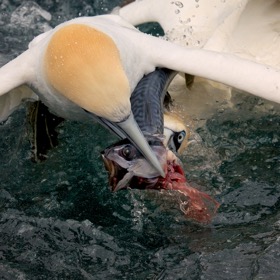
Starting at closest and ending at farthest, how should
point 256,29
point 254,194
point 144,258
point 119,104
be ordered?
point 119,104 → point 144,258 → point 254,194 → point 256,29

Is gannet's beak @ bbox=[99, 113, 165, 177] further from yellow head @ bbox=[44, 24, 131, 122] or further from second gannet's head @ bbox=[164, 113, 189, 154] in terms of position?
second gannet's head @ bbox=[164, 113, 189, 154]

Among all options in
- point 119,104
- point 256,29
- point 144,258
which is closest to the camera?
point 119,104

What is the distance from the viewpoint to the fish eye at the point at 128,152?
3.81 meters

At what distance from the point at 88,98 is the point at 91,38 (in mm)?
259

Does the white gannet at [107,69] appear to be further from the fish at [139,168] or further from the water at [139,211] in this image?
the water at [139,211]

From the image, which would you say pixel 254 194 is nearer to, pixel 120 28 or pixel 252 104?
pixel 252 104

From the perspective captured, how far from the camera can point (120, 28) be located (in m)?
4.27

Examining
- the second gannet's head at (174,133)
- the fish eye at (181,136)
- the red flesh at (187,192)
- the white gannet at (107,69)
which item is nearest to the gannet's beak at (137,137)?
the white gannet at (107,69)

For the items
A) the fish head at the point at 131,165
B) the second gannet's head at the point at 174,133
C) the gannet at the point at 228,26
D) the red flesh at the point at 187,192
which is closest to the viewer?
the fish head at the point at 131,165

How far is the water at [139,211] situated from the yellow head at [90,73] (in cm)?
78

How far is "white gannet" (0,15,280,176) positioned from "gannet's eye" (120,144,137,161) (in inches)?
2.4

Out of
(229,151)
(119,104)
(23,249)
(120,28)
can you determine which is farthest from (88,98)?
(229,151)

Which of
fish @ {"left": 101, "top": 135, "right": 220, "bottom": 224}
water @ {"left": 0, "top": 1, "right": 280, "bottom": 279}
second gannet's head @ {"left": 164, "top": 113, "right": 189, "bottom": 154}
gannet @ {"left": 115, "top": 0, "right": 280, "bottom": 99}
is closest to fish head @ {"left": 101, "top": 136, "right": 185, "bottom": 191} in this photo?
fish @ {"left": 101, "top": 135, "right": 220, "bottom": 224}

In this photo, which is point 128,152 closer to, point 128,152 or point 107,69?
point 128,152
